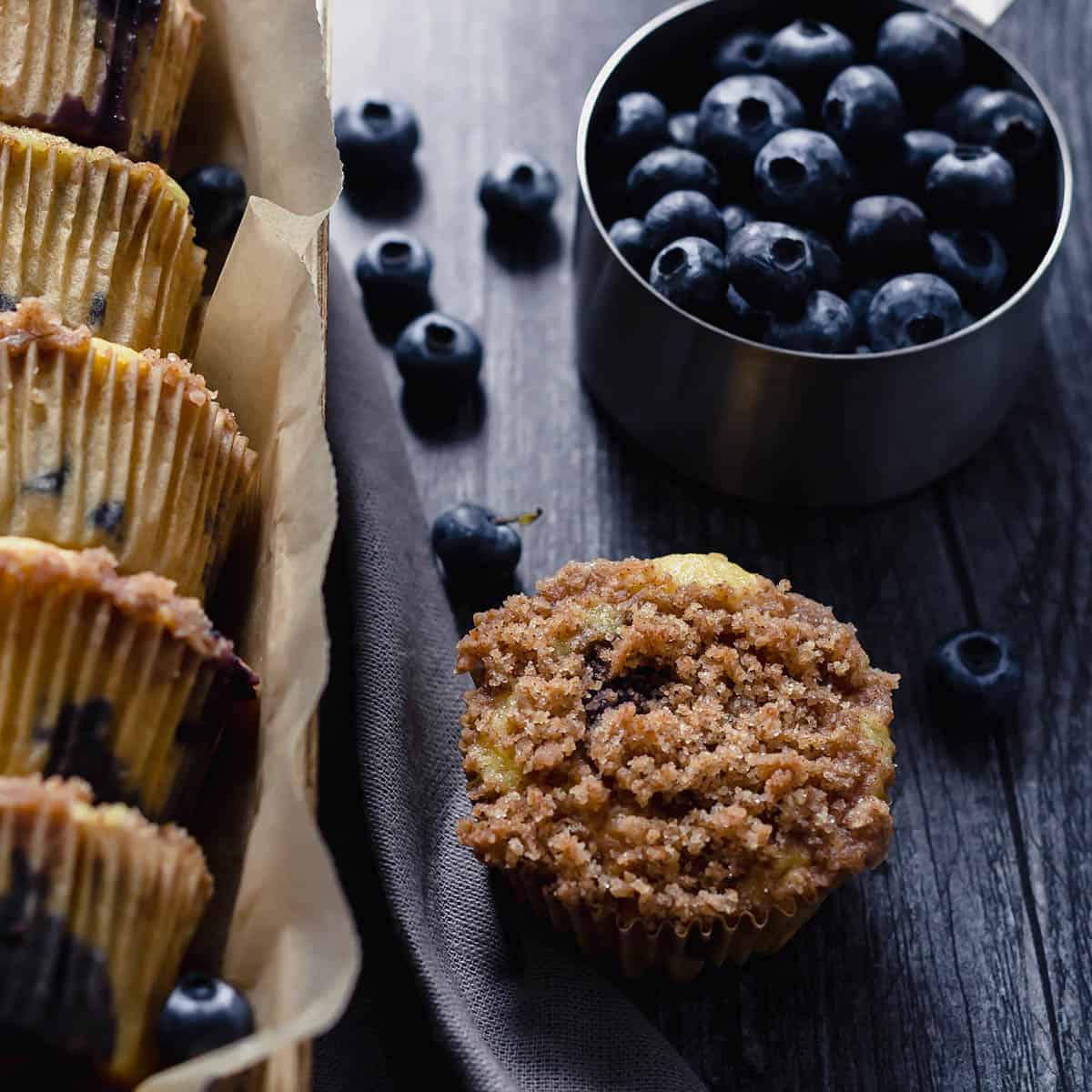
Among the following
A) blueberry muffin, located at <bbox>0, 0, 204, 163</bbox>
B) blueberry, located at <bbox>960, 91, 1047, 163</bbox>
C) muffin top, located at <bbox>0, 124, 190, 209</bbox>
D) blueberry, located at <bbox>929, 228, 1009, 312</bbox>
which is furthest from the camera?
blueberry, located at <bbox>960, 91, 1047, 163</bbox>

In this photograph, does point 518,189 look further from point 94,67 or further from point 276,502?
point 276,502

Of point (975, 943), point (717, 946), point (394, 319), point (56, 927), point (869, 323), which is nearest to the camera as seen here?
point (56, 927)

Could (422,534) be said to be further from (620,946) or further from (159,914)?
(159,914)

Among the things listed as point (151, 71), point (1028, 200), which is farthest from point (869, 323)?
point (151, 71)

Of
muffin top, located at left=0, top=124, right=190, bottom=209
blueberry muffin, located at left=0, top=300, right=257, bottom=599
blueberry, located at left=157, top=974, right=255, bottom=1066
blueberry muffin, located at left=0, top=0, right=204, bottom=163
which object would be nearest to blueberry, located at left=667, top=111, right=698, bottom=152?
blueberry muffin, located at left=0, top=0, right=204, bottom=163

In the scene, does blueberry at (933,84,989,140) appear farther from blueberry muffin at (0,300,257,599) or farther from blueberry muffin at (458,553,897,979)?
blueberry muffin at (0,300,257,599)

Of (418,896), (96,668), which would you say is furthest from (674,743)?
(96,668)

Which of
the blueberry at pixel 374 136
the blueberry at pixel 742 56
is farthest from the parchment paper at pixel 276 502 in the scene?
the blueberry at pixel 742 56
